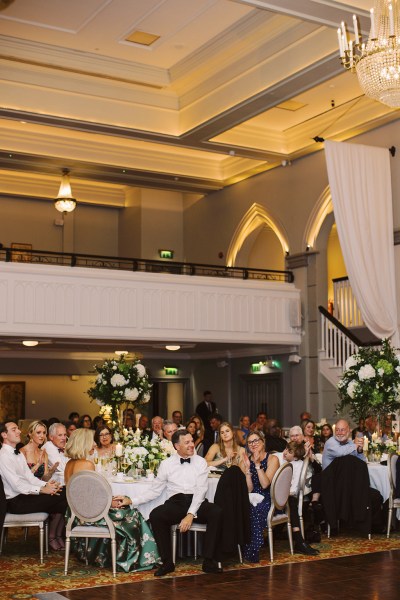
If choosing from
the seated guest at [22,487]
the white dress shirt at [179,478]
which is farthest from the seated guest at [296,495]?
the seated guest at [22,487]

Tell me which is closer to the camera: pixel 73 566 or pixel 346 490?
pixel 73 566

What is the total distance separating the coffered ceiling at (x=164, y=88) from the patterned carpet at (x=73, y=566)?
6.24 m

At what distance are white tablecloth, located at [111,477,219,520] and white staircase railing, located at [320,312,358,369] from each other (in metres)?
7.57

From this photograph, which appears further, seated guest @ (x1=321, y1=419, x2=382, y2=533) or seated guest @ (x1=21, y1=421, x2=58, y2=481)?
seated guest @ (x1=321, y1=419, x2=382, y2=533)

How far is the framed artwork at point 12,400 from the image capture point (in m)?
18.5

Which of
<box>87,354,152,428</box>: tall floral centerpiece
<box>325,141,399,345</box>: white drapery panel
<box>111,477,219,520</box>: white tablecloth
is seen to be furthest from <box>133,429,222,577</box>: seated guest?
<box>325,141,399,345</box>: white drapery panel

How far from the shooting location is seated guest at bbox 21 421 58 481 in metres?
8.90

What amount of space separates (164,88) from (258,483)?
9217 millimetres

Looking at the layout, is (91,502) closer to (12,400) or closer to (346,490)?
(346,490)

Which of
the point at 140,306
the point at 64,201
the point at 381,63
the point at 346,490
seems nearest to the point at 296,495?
the point at 346,490

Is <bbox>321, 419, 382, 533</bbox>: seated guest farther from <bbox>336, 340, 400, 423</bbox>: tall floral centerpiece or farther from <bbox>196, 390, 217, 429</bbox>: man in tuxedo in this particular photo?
<bbox>196, 390, 217, 429</bbox>: man in tuxedo

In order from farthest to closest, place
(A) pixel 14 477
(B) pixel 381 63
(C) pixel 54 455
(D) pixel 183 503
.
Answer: (C) pixel 54 455 < (A) pixel 14 477 < (D) pixel 183 503 < (B) pixel 381 63

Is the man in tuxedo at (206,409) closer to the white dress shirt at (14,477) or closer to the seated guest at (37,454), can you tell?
the seated guest at (37,454)

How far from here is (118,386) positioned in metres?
12.5
